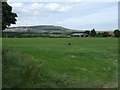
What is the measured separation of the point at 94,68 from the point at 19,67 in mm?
6228

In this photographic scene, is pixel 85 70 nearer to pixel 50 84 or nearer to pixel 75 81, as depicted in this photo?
pixel 75 81

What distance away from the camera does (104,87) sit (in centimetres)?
962

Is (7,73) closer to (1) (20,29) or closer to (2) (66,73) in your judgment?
(2) (66,73)

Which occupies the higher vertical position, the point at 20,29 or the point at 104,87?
the point at 20,29

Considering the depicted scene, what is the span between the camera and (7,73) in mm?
7621

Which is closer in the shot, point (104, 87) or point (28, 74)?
point (28, 74)

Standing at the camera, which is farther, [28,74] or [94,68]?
[94,68]

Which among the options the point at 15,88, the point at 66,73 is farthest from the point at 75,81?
the point at 15,88

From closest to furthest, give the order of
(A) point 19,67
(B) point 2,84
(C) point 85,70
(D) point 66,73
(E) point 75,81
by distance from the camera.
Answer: (B) point 2,84 < (A) point 19,67 < (E) point 75,81 < (D) point 66,73 < (C) point 85,70

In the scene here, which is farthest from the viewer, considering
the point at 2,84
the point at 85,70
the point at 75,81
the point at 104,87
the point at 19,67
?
the point at 85,70

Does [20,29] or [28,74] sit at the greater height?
[20,29]


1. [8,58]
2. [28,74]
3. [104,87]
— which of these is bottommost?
[104,87]

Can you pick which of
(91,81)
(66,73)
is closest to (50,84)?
(91,81)

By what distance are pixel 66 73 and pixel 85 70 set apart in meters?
1.36
